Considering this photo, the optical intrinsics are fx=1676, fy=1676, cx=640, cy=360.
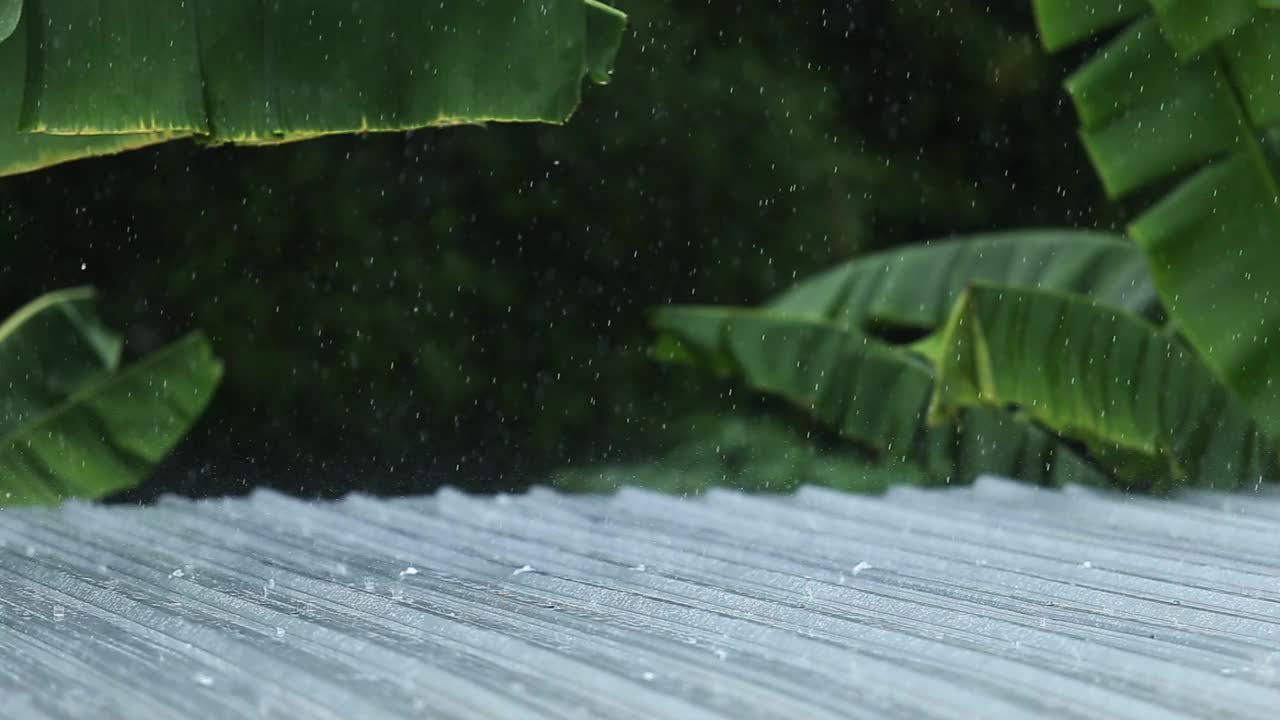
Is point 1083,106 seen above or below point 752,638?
above

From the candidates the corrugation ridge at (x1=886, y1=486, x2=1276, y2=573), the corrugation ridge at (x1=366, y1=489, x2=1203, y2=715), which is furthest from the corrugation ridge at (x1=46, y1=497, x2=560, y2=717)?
the corrugation ridge at (x1=886, y1=486, x2=1276, y2=573)

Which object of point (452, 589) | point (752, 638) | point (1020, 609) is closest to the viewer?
point (752, 638)

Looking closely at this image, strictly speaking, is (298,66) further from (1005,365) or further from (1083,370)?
(1083,370)

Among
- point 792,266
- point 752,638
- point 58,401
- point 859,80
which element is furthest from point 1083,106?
point 859,80

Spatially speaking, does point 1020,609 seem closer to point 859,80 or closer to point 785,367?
point 785,367

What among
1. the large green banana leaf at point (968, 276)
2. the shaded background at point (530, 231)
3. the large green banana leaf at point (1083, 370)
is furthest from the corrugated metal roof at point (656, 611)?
the shaded background at point (530, 231)

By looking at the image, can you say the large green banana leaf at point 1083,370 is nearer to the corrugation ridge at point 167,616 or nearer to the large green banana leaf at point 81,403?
the corrugation ridge at point 167,616

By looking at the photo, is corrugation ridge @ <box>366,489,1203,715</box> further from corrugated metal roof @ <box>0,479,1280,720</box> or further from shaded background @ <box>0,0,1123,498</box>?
shaded background @ <box>0,0,1123,498</box>
